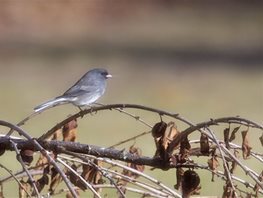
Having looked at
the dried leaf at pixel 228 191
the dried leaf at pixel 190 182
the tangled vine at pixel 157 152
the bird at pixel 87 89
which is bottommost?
the dried leaf at pixel 228 191

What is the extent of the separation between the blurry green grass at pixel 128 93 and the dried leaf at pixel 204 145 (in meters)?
5.09

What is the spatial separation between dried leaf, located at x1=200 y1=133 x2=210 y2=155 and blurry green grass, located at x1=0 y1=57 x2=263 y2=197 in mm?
5087

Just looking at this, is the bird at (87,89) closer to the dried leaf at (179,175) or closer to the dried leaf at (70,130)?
the dried leaf at (70,130)

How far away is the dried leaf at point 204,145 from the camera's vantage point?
6.00 ft

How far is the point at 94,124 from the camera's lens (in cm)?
900

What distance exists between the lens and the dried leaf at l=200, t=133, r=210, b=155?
1.83m

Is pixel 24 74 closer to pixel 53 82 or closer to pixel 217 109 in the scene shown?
pixel 53 82

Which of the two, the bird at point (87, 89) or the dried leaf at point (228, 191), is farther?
the bird at point (87, 89)

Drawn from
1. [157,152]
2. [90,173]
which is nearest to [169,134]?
[157,152]

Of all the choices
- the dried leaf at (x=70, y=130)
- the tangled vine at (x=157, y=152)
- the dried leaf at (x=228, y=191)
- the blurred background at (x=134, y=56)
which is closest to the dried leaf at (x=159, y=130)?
the tangled vine at (x=157, y=152)

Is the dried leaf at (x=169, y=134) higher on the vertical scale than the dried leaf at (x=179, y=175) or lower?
higher

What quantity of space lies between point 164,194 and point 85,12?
533 inches

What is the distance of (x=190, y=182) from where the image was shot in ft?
6.05

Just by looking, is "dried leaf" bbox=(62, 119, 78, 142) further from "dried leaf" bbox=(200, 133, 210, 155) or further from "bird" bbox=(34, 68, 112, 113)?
"bird" bbox=(34, 68, 112, 113)
